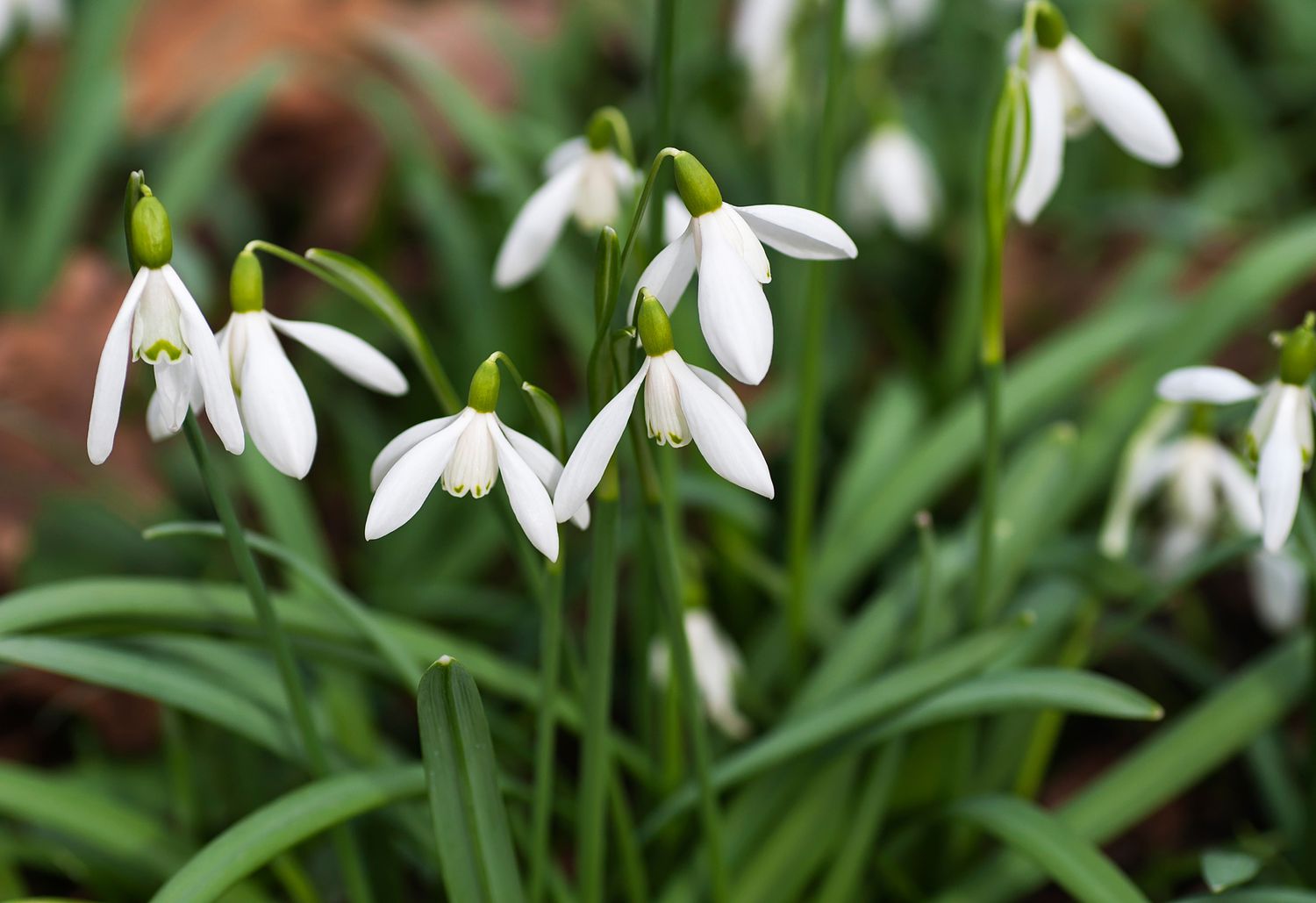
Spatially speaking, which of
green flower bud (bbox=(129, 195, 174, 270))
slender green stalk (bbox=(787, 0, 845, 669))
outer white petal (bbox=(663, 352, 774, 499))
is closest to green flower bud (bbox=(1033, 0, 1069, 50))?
slender green stalk (bbox=(787, 0, 845, 669))

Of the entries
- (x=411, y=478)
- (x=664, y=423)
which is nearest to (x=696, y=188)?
(x=664, y=423)

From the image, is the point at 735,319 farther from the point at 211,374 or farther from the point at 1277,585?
the point at 1277,585

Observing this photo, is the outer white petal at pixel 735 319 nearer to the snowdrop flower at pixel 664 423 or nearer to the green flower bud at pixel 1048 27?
the snowdrop flower at pixel 664 423

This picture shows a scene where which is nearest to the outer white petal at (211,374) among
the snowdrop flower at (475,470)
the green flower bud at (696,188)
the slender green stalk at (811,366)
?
the snowdrop flower at (475,470)

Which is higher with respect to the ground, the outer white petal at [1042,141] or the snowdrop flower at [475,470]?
the outer white petal at [1042,141]

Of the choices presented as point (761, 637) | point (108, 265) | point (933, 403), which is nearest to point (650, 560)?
point (761, 637)

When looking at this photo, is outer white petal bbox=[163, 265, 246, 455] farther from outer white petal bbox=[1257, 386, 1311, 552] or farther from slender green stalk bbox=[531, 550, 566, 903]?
outer white petal bbox=[1257, 386, 1311, 552]

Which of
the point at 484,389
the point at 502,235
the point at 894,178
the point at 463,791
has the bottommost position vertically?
the point at 463,791
